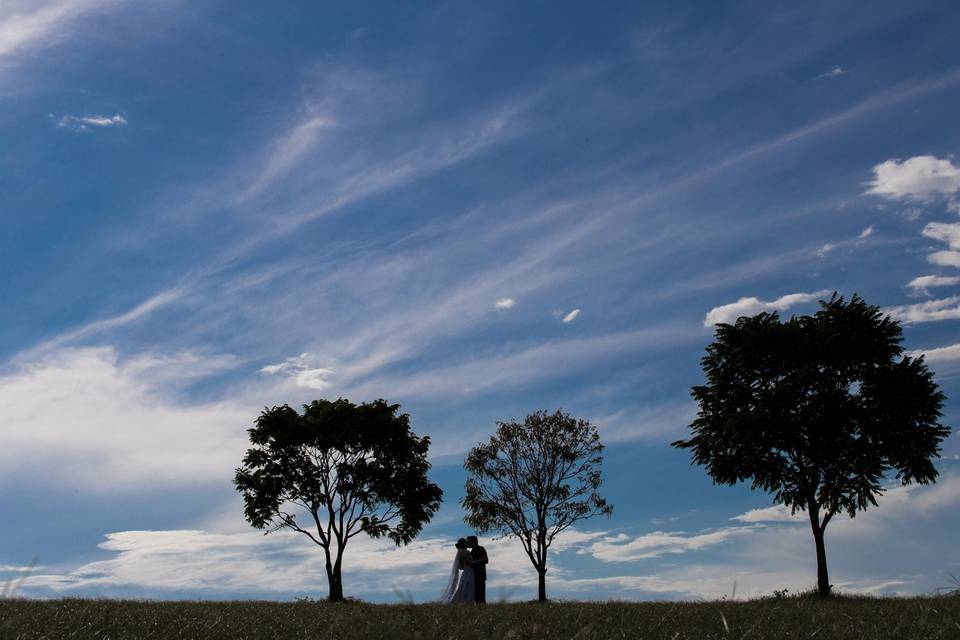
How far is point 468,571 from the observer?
2973 cm

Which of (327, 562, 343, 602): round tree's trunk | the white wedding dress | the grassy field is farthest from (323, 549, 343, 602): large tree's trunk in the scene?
the grassy field

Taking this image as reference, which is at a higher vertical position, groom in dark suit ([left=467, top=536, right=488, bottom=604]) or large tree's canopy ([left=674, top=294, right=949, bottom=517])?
large tree's canopy ([left=674, top=294, right=949, bottom=517])

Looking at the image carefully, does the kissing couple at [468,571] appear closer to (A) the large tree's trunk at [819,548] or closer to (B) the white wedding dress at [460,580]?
(B) the white wedding dress at [460,580]

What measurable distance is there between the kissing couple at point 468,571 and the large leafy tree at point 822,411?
1650 centimetres

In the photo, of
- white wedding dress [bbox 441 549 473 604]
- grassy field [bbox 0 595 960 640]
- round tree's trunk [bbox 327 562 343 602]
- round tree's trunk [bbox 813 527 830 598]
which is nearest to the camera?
grassy field [bbox 0 595 960 640]

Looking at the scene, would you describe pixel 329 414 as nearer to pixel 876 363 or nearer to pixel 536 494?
pixel 536 494

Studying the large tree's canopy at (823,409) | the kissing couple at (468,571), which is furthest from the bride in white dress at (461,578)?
the large tree's canopy at (823,409)

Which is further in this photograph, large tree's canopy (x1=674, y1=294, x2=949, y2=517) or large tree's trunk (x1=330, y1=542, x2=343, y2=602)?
large tree's trunk (x1=330, y1=542, x2=343, y2=602)

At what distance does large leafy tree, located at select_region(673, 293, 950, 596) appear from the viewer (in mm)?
39094

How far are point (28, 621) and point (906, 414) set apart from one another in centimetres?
4068

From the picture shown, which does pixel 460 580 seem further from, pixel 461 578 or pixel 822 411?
pixel 822 411

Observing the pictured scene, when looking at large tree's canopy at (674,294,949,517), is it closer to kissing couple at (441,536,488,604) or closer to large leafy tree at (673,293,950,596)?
large leafy tree at (673,293,950,596)

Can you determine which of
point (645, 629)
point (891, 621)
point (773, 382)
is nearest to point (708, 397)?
point (773, 382)

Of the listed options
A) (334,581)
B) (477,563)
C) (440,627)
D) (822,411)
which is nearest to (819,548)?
(822,411)
